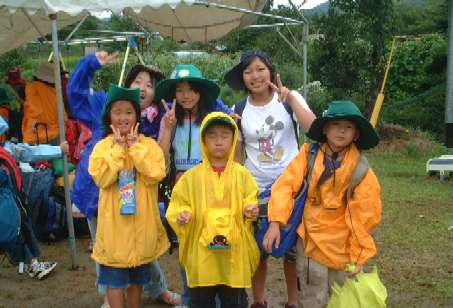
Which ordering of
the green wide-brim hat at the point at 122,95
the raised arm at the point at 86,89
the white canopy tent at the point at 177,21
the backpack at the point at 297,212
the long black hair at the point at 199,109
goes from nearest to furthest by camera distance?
the backpack at the point at 297,212
the green wide-brim hat at the point at 122,95
the long black hair at the point at 199,109
the raised arm at the point at 86,89
the white canopy tent at the point at 177,21

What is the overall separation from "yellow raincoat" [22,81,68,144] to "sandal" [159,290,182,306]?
9.99 feet

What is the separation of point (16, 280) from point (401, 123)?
1174 cm

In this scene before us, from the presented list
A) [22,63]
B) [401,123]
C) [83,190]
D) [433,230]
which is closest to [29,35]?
[83,190]

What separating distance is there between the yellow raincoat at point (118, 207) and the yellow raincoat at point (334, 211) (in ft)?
2.49

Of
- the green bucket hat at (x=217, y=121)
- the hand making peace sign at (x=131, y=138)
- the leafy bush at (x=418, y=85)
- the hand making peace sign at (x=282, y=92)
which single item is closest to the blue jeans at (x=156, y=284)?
the hand making peace sign at (x=131, y=138)

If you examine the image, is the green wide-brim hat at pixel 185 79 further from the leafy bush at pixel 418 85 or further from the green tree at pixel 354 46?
the leafy bush at pixel 418 85

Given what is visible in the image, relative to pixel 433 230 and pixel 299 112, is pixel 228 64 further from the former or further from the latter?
pixel 299 112

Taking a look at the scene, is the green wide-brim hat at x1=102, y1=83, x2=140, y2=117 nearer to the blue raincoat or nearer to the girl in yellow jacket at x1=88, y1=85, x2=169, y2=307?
the girl in yellow jacket at x1=88, y1=85, x2=169, y2=307

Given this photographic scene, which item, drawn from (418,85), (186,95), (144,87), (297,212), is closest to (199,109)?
(186,95)

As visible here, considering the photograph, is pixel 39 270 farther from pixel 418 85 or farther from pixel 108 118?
pixel 418 85

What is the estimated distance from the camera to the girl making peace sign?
355 centimetres

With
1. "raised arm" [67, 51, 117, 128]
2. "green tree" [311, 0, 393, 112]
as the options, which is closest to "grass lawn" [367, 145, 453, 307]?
"raised arm" [67, 51, 117, 128]

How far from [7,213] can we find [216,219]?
5.03 ft

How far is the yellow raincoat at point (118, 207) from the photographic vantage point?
3.33 metres
